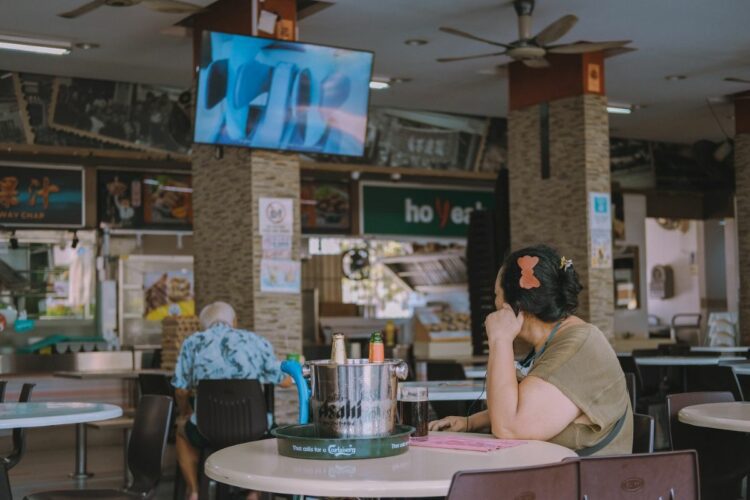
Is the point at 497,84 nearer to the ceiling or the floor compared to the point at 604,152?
nearer to the ceiling

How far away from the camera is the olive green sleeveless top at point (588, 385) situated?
9.68ft

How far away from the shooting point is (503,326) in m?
3.04

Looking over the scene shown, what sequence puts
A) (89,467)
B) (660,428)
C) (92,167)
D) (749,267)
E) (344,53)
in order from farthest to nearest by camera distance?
(749,267) < (92,167) < (660,428) < (89,467) < (344,53)

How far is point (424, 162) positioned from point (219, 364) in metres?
6.95

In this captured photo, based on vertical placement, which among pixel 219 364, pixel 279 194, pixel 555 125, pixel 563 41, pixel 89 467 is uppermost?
pixel 563 41

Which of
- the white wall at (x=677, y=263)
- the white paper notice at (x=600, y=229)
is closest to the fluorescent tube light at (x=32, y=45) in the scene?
the white paper notice at (x=600, y=229)

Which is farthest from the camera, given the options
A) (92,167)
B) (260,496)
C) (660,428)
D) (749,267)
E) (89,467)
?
(749,267)

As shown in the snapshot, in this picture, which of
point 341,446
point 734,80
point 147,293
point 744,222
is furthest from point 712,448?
point 744,222

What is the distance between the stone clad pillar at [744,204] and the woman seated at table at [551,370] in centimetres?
979

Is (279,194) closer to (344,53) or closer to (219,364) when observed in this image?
(344,53)

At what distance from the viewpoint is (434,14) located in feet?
29.0

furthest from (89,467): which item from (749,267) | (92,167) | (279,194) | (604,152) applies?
(749,267)

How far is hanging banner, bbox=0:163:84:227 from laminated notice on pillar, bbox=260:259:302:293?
140 inches

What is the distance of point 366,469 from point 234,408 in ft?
11.0
